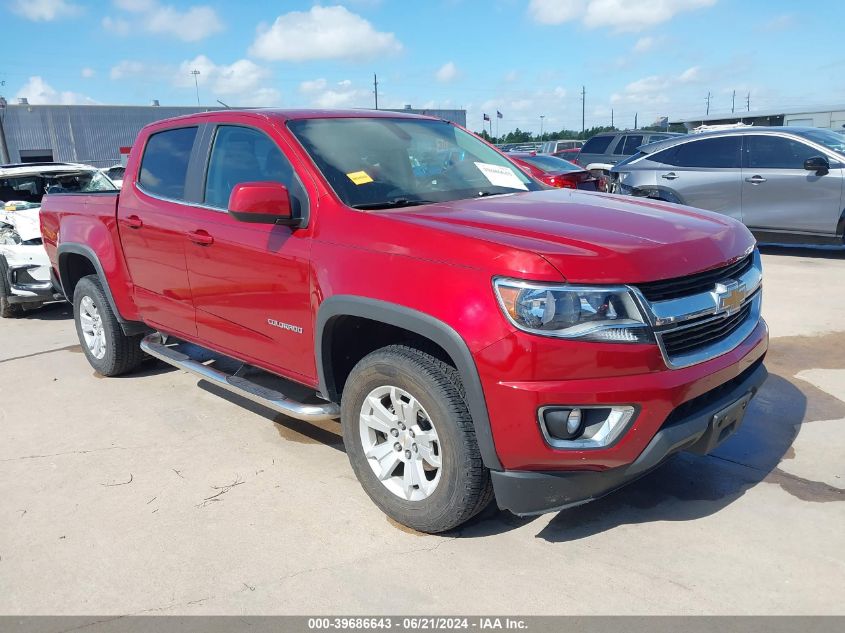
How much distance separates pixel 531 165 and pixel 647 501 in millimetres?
8571

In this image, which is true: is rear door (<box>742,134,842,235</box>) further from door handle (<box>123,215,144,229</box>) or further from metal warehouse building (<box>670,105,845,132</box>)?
metal warehouse building (<box>670,105,845,132</box>)

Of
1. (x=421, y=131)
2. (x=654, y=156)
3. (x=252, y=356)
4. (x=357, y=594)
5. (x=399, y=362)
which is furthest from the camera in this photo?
(x=654, y=156)

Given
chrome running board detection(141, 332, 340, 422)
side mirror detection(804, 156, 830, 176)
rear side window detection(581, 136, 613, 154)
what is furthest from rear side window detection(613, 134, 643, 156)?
chrome running board detection(141, 332, 340, 422)

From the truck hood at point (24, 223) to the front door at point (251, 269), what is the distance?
173 inches

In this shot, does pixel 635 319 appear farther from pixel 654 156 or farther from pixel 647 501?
pixel 654 156

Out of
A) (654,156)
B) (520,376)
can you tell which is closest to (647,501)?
(520,376)

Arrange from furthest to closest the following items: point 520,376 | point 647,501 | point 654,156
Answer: point 654,156 < point 647,501 < point 520,376

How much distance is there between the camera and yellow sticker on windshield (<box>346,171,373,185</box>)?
11.6ft

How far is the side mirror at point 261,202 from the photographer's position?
333 cm

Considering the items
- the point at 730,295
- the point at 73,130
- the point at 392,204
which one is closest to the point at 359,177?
the point at 392,204

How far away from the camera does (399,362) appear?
301 centimetres

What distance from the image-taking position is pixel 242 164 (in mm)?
3996

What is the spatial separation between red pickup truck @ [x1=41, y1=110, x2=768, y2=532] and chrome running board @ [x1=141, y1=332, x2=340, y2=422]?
1cm

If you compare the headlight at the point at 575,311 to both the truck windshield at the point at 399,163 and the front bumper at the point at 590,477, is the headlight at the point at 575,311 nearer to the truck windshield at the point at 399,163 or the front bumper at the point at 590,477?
the front bumper at the point at 590,477
